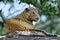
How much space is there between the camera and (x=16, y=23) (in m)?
4.31

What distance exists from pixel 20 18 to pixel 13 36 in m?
1.78

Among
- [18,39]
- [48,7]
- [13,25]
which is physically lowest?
[18,39]

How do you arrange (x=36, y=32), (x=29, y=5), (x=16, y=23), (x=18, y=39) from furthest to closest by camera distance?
(x=29, y=5)
(x=16, y=23)
(x=36, y=32)
(x=18, y=39)

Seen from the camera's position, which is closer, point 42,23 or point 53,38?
point 53,38

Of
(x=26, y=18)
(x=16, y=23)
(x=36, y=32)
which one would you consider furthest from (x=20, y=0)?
(x=36, y=32)

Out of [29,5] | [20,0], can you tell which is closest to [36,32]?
[20,0]

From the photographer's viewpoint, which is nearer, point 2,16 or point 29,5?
point 29,5

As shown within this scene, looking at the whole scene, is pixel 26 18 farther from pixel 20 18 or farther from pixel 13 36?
pixel 13 36

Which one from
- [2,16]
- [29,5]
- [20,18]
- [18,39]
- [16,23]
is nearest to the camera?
[18,39]

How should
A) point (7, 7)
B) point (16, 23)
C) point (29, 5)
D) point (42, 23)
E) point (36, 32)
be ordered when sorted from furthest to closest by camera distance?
point (42, 23) → point (7, 7) → point (29, 5) → point (16, 23) → point (36, 32)

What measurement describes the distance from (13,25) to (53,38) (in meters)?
1.57

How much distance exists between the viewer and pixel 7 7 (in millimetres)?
7223

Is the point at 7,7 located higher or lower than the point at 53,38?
higher

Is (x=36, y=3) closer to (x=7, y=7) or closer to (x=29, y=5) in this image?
(x=29, y=5)
